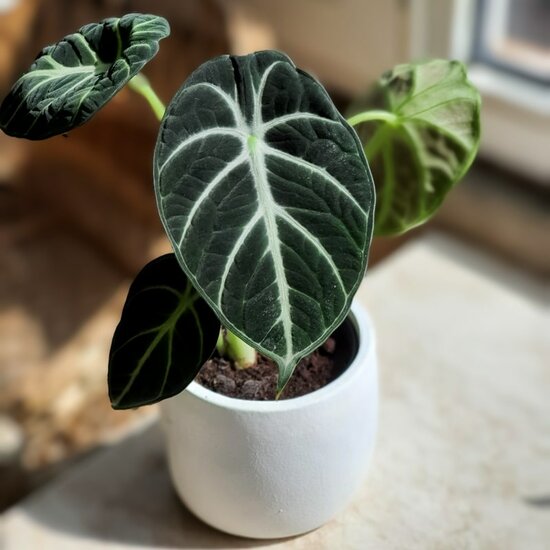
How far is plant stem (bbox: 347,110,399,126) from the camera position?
28.5 inches

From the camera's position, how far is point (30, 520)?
0.90 meters

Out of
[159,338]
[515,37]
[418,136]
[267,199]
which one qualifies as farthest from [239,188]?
[515,37]

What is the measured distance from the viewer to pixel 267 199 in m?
0.59

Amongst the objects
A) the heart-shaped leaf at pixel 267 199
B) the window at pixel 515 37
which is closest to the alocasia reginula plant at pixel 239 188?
the heart-shaped leaf at pixel 267 199

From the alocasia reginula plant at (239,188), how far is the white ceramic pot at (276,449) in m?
0.08

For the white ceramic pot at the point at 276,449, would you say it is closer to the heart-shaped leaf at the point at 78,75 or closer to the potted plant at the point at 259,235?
the potted plant at the point at 259,235

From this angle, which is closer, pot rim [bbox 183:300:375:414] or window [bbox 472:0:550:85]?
pot rim [bbox 183:300:375:414]

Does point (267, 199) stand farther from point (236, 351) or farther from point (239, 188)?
point (236, 351)

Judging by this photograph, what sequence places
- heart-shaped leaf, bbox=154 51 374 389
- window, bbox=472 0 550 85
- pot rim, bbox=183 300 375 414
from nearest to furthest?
heart-shaped leaf, bbox=154 51 374 389 < pot rim, bbox=183 300 375 414 < window, bbox=472 0 550 85

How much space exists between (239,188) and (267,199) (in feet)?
0.07

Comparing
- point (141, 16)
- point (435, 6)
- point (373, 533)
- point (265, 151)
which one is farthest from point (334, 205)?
point (435, 6)

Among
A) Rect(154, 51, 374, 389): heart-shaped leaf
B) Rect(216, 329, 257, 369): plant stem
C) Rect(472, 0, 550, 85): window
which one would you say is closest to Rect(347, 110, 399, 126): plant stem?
Rect(154, 51, 374, 389): heart-shaped leaf

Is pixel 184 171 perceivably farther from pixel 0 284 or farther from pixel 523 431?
pixel 0 284

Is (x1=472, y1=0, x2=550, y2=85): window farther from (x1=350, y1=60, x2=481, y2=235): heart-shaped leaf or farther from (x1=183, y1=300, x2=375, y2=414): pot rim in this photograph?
→ (x1=183, y1=300, x2=375, y2=414): pot rim
